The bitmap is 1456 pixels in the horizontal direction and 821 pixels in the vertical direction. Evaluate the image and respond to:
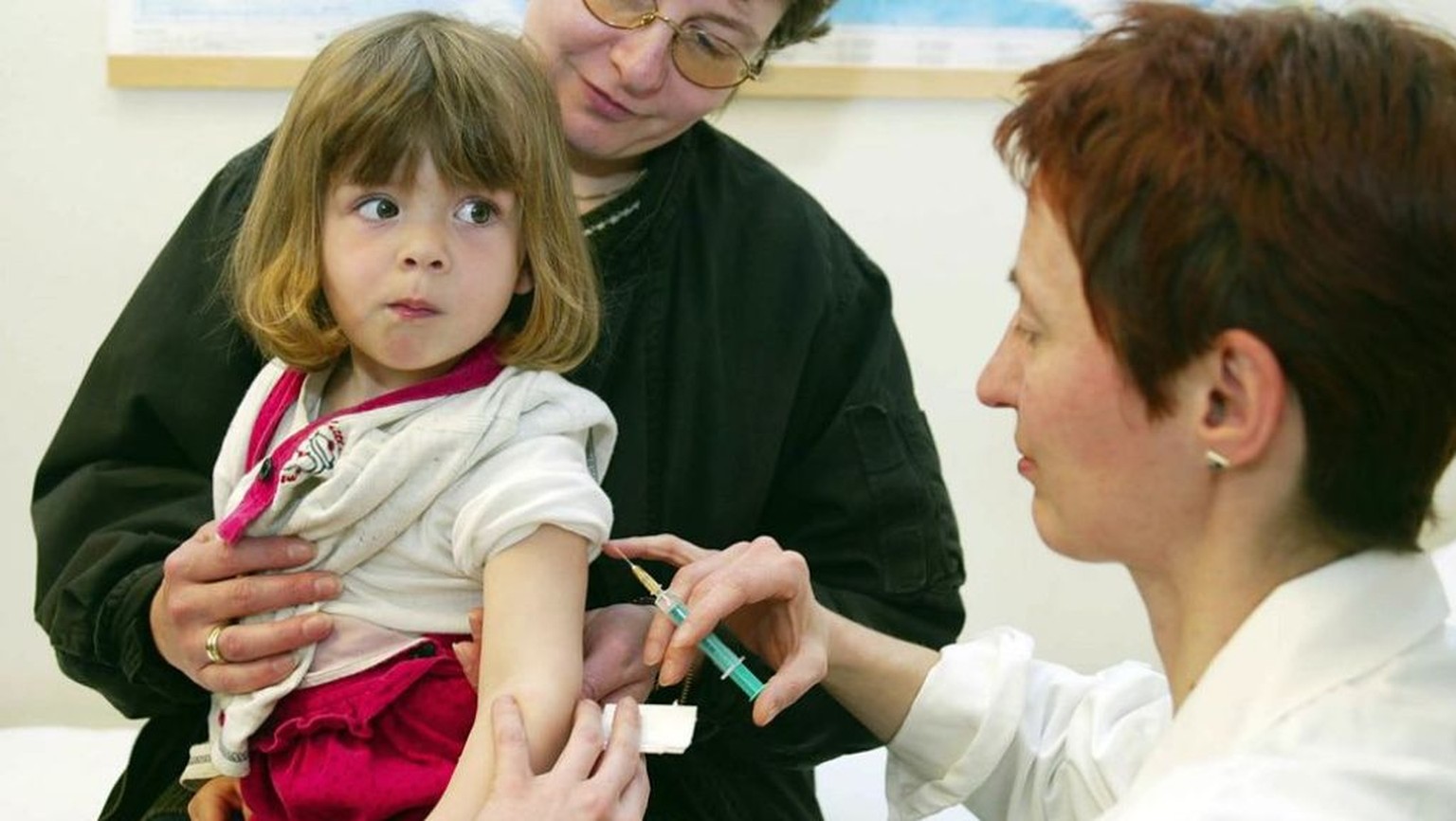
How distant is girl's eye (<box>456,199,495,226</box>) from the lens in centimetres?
147

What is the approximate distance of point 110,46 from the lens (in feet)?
9.20

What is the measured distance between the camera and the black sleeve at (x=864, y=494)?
1907 mm

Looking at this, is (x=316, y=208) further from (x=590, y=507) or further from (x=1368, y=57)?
(x=1368, y=57)

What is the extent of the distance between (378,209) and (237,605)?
1.30 feet

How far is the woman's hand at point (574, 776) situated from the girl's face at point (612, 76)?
2.18ft


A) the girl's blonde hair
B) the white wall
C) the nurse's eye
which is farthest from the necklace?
the white wall

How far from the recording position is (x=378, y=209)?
147cm

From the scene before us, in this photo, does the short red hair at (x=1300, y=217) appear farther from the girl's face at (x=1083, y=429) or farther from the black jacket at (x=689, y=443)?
the black jacket at (x=689, y=443)

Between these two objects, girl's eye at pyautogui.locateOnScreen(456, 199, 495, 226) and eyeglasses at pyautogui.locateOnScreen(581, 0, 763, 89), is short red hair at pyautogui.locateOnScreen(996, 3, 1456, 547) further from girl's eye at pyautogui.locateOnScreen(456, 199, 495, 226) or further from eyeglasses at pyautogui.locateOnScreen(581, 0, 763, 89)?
eyeglasses at pyautogui.locateOnScreen(581, 0, 763, 89)

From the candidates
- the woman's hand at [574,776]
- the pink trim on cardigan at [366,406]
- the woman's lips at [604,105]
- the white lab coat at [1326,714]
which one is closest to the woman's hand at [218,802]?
the pink trim on cardigan at [366,406]

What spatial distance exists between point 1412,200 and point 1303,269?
83 mm

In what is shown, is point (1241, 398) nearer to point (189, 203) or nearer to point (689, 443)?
point (689, 443)

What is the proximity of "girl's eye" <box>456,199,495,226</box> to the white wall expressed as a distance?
1.53m

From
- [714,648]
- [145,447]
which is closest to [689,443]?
[714,648]
